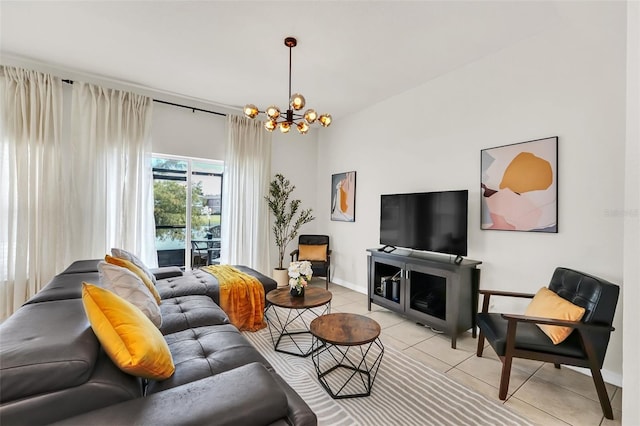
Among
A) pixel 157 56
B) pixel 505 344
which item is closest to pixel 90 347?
pixel 505 344

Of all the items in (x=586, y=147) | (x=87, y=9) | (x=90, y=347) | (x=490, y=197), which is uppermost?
(x=87, y=9)

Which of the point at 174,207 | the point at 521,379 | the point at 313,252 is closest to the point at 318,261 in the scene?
the point at 313,252

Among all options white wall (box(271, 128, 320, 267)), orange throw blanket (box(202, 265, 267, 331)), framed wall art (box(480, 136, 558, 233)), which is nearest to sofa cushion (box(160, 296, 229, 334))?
orange throw blanket (box(202, 265, 267, 331))

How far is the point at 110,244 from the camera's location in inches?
148

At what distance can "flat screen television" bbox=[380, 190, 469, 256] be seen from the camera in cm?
297

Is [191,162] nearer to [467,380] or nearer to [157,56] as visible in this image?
[157,56]

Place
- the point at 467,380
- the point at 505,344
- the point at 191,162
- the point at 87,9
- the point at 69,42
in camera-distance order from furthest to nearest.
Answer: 1. the point at 191,162
2. the point at 69,42
3. the point at 87,9
4. the point at 467,380
5. the point at 505,344

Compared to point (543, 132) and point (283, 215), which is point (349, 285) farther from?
point (543, 132)

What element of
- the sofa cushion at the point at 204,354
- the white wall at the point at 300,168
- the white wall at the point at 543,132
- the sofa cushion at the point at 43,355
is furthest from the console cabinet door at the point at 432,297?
the sofa cushion at the point at 43,355

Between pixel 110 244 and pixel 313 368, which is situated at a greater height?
pixel 110 244

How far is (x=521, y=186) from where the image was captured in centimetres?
270

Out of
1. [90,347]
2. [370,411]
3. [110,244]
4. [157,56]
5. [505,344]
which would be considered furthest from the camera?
[110,244]

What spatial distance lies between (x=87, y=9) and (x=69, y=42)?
773 millimetres

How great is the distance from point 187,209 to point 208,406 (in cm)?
397
